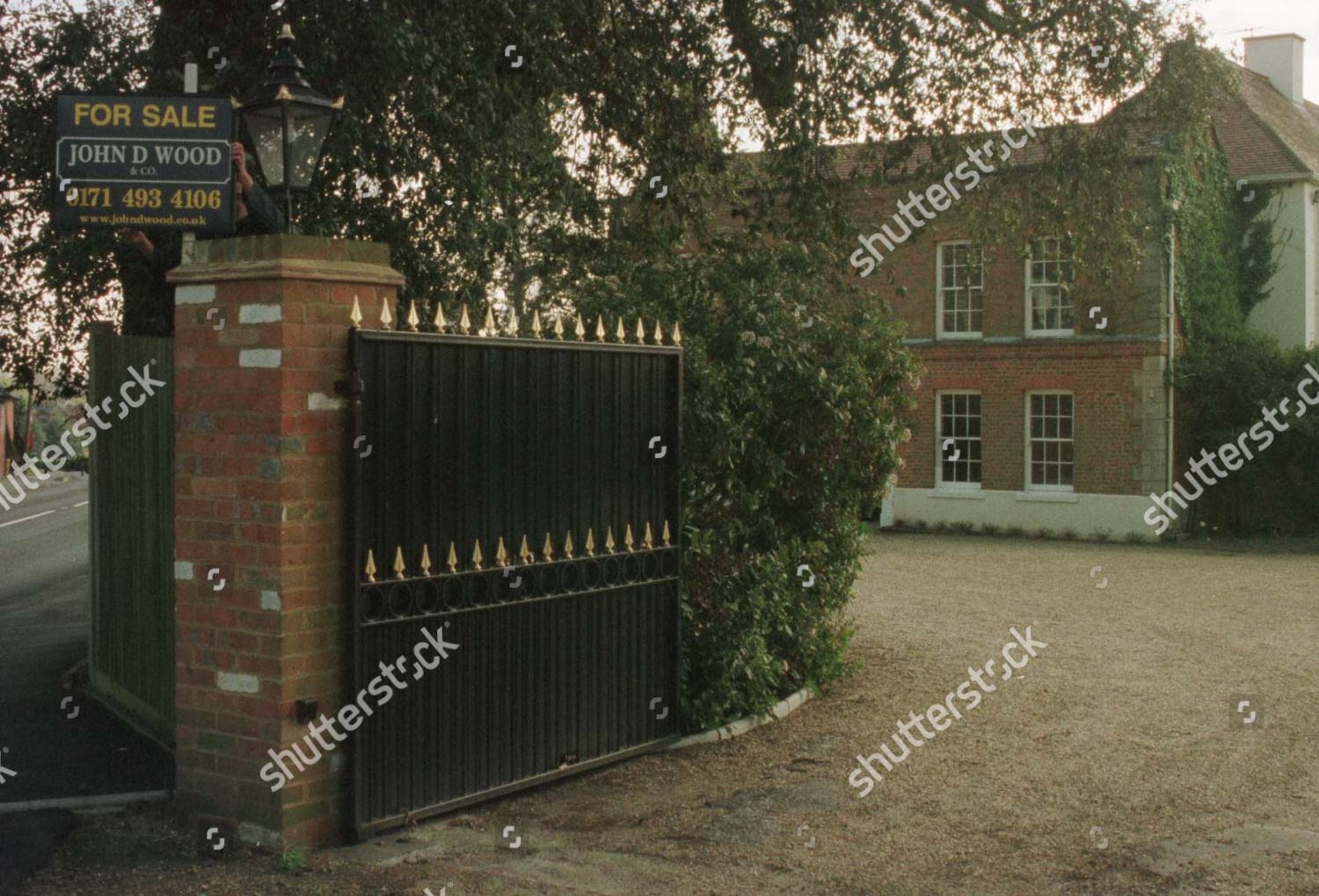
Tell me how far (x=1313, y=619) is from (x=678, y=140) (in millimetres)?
8205

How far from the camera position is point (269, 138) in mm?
6789

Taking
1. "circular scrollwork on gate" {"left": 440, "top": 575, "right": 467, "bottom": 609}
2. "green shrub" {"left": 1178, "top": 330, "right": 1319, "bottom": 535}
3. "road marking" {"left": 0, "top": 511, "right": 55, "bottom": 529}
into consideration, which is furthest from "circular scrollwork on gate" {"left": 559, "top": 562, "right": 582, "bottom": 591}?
"road marking" {"left": 0, "top": 511, "right": 55, "bottom": 529}

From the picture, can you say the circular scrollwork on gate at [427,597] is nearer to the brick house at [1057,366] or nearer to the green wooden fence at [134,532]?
the green wooden fence at [134,532]

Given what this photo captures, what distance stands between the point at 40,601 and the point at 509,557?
9.65m

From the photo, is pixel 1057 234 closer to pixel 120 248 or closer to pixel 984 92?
pixel 984 92

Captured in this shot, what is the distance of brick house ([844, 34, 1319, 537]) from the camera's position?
87.2 ft

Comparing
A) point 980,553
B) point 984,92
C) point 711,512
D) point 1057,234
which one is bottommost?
point 980,553

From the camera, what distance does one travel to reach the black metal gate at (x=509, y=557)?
577 cm

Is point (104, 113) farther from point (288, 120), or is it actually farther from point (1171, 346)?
point (1171, 346)

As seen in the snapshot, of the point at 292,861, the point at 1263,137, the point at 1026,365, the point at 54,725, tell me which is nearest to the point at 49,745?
the point at 54,725

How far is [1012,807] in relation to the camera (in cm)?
648

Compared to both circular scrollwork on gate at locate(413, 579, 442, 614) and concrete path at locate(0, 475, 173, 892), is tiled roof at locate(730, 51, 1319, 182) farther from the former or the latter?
circular scrollwork on gate at locate(413, 579, 442, 614)

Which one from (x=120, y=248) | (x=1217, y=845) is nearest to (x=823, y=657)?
(x=1217, y=845)

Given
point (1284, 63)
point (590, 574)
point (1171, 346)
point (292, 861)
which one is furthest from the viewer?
point (1284, 63)
